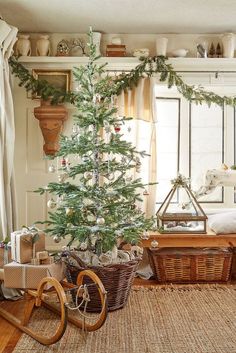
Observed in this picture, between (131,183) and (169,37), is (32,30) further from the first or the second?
(131,183)

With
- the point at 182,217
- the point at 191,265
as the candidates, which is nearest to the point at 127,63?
the point at 182,217

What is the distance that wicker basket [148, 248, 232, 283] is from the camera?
4168 mm

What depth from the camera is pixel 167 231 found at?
4148 millimetres

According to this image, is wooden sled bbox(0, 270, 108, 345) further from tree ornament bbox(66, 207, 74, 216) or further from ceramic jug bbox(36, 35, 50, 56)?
ceramic jug bbox(36, 35, 50, 56)

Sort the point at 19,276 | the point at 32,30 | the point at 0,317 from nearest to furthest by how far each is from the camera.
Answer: the point at 19,276
the point at 0,317
the point at 32,30

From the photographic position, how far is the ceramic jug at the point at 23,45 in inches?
173

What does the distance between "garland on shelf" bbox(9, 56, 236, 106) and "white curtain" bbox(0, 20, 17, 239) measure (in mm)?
426

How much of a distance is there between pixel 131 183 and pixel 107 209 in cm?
26

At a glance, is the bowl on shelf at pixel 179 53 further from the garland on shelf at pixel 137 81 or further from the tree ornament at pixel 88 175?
the tree ornament at pixel 88 175

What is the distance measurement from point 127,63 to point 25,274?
232 cm

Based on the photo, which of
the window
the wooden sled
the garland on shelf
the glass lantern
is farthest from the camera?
the window

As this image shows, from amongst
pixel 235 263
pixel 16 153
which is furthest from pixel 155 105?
pixel 235 263

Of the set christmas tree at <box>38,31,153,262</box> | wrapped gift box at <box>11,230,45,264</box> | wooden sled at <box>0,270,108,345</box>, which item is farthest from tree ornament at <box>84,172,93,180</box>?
wooden sled at <box>0,270,108,345</box>

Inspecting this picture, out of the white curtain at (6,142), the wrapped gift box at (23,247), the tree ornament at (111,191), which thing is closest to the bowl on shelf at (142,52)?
the white curtain at (6,142)
